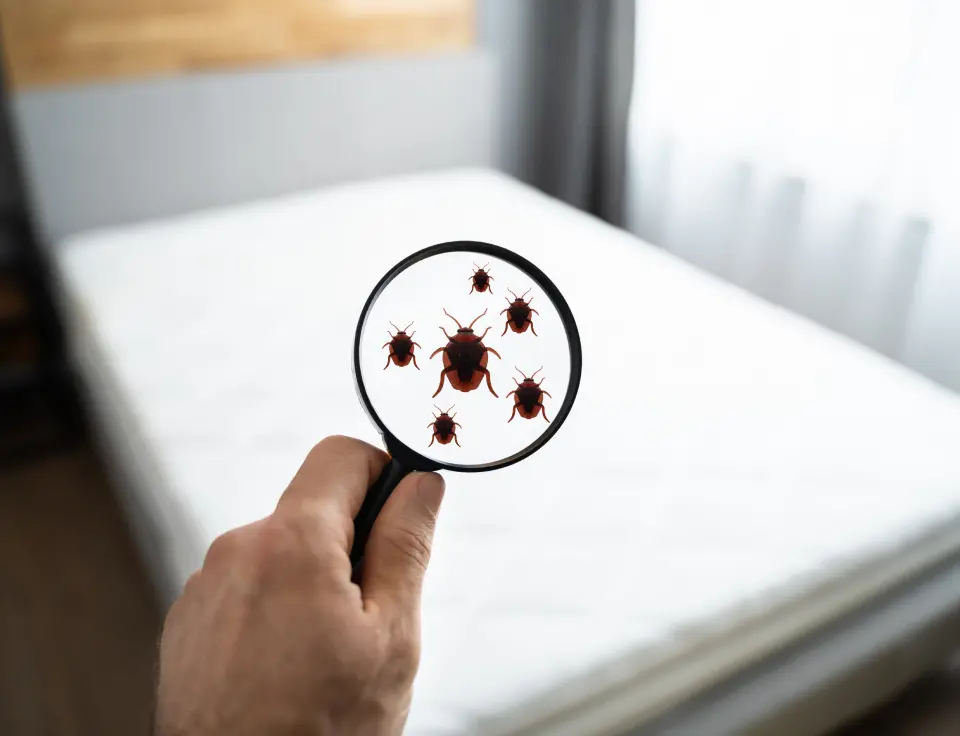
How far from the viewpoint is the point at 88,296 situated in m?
1.72

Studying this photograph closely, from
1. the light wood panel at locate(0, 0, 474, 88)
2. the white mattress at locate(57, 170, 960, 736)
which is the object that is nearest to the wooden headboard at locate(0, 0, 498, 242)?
the light wood panel at locate(0, 0, 474, 88)

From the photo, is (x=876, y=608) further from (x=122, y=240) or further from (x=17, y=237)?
(x=17, y=237)

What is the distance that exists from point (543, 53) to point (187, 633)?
8.47 ft

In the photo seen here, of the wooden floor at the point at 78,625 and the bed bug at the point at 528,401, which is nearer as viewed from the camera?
the bed bug at the point at 528,401

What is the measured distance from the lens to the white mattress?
91 cm

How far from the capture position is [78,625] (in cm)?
161

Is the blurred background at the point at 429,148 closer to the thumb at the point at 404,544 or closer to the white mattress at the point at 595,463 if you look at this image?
the white mattress at the point at 595,463

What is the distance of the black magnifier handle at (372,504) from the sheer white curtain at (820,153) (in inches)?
62.1

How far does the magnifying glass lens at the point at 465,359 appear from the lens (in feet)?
1.89

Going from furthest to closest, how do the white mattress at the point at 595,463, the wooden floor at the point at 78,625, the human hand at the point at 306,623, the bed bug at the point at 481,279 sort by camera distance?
the wooden floor at the point at 78,625, the white mattress at the point at 595,463, the bed bug at the point at 481,279, the human hand at the point at 306,623

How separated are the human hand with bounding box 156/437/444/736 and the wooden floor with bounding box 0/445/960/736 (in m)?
0.99

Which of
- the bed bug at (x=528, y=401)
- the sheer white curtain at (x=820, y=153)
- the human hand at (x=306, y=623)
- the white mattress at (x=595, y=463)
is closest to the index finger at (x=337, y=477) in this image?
the human hand at (x=306, y=623)

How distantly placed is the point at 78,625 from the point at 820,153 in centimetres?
197

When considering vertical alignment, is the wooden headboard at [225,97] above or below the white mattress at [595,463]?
above
